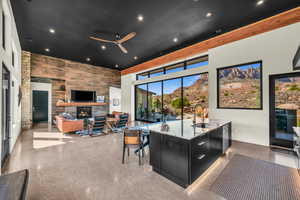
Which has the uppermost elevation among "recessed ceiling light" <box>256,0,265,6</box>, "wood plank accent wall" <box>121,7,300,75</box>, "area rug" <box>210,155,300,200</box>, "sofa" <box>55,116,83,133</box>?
"recessed ceiling light" <box>256,0,265,6</box>

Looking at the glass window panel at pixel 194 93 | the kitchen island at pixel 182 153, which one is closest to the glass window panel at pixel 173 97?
the glass window panel at pixel 194 93

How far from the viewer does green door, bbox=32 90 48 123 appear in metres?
7.41

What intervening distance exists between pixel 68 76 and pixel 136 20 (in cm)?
627

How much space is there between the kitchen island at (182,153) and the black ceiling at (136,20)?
311 centimetres

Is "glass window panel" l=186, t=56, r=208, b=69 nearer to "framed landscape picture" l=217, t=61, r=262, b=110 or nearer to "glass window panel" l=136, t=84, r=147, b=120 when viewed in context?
"framed landscape picture" l=217, t=61, r=262, b=110

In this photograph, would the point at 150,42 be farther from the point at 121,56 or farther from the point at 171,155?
the point at 171,155

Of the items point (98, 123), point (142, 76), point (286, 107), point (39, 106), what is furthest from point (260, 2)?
point (39, 106)

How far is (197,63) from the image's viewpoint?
19.4ft

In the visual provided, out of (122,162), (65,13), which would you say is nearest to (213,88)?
(122,162)

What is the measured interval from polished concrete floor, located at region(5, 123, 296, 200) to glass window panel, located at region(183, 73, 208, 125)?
7.54 ft

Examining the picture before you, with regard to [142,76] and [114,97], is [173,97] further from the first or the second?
[114,97]

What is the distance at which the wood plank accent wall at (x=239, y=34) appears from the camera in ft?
11.3

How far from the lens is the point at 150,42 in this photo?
5.16 m

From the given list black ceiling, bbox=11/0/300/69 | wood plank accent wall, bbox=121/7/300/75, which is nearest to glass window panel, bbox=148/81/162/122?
wood plank accent wall, bbox=121/7/300/75
